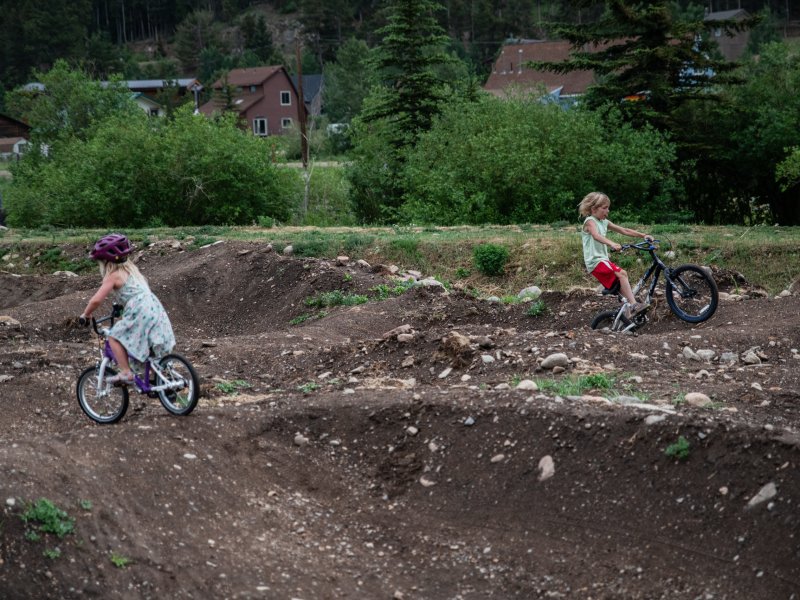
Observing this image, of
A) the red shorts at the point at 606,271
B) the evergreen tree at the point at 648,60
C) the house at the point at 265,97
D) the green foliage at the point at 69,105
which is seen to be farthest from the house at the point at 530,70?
the red shorts at the point at 606,271

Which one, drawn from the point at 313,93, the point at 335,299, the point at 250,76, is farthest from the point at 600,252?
the point at 313,93

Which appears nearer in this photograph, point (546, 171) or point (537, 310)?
point (537, 310)

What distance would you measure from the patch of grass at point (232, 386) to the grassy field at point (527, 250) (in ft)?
21.7

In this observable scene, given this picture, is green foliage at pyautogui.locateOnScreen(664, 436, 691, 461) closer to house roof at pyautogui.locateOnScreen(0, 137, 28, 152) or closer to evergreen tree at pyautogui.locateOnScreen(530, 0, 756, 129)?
evergreen tree at pyautogui.locateOnScreen(530, 0, 756, 129)

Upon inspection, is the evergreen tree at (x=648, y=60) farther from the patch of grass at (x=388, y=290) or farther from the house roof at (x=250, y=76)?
the house roof at (x=250, y=76)

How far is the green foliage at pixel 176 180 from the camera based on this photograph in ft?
92.3

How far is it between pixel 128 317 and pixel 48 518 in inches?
73.1

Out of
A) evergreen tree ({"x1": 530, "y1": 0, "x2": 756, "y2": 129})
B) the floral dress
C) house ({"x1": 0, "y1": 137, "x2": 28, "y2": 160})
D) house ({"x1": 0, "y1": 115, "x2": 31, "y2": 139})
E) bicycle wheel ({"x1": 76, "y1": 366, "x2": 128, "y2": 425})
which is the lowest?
house ({"x1": 0, "y1": 137, "x2": 28, "y2": 160})

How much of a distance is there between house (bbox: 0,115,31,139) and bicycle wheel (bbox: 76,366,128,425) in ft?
222

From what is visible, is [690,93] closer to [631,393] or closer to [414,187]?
[414,187]

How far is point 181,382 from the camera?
737cm

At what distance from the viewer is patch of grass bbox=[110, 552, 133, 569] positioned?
5.75m

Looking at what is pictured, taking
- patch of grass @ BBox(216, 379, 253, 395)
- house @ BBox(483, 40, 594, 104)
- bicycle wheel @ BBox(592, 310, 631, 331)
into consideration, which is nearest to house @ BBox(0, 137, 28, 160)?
house @ BBox(483, 40, 594, 104)

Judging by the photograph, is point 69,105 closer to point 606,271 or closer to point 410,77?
point 410,77
